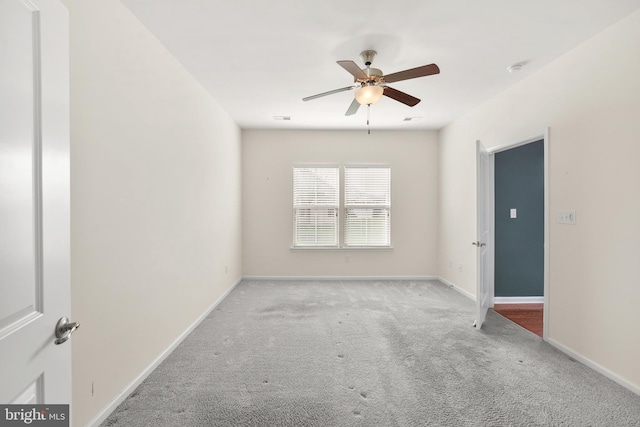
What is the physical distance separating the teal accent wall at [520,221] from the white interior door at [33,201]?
14.9 feet

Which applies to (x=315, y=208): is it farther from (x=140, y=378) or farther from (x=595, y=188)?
(x=595, y=188)

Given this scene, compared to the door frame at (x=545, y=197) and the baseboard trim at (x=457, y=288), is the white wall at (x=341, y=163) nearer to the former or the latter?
the baseboard trim at (x=457, y=288)

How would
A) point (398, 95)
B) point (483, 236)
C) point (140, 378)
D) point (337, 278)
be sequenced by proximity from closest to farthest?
point (140, 378), point (398, 95), point (483, 236), point (337, 278)

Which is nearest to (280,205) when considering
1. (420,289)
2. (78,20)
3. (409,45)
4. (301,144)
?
(301,144)

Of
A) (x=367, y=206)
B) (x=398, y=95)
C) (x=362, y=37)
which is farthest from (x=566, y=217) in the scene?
(x=367, y=206)

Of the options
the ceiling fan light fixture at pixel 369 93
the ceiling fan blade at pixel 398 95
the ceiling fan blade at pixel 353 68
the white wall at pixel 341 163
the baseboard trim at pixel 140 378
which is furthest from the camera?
the white wall at pixel 341 163

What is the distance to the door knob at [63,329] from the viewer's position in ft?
3.05

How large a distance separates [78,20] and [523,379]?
3.71 m

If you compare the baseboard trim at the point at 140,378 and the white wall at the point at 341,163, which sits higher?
the white wall at the point at 341,163

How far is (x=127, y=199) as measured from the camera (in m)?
2.01

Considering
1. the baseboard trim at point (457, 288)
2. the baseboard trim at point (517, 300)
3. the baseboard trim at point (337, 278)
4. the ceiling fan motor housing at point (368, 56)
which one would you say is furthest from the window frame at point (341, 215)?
the ceiling fan motor housing at point (368, 56)

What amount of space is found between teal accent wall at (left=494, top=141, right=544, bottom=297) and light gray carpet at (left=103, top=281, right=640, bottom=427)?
3.30ft

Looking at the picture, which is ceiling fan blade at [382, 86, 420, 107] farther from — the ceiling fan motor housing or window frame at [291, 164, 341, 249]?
window frame at [291, 164, 341, 249]

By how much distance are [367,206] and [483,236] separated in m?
2.15
